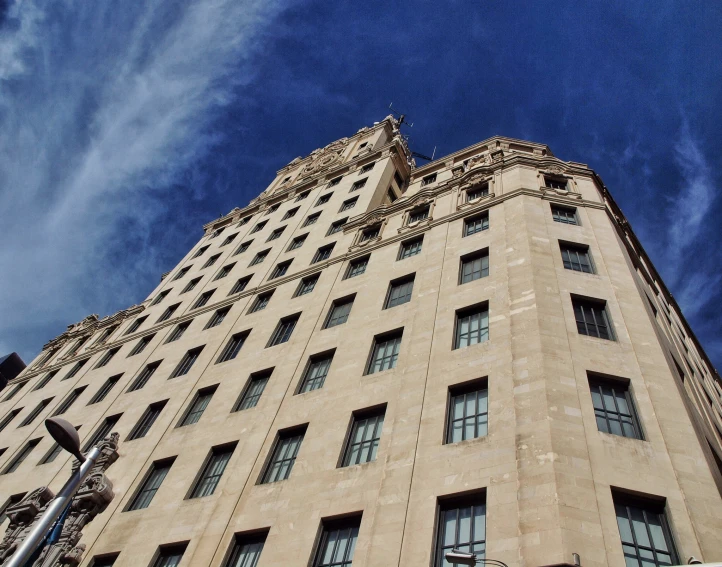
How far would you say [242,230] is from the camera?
48.2 metres

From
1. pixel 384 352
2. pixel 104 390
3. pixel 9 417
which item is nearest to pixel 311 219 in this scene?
pixel 104 390

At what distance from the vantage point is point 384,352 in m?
22.6

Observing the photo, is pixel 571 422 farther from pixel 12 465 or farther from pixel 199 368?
pixel 12 465

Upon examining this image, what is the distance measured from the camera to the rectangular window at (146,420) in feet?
88.5

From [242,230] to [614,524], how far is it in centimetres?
3957

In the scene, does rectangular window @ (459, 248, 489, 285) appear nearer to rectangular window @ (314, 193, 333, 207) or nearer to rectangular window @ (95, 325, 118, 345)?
rectangular window @ (314, 193, 333, 207)

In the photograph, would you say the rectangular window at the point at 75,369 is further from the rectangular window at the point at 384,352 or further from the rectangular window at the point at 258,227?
the rectangular window at the point at 384,352

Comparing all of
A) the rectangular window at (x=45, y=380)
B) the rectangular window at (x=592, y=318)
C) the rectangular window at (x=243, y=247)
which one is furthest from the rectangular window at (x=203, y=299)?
the rectangular window at (x=592, y=318)

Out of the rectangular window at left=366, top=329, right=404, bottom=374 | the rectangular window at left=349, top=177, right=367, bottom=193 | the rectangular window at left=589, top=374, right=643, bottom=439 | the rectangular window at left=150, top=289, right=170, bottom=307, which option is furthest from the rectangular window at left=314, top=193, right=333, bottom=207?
the rectangular window at left=589, top=374, right=643, bottom=439

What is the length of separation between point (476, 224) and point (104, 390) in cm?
2333

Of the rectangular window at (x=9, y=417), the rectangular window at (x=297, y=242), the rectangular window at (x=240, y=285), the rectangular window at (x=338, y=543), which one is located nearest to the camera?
the rectangular window at (x=338, y=543)

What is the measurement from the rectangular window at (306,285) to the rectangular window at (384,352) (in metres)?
8.57

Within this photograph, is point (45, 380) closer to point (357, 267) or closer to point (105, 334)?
point (105, 334)

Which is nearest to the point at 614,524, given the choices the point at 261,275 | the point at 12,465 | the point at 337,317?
the point at 337,317
